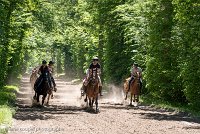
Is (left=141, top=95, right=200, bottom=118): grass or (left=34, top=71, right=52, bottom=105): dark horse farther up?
(left=34, top=71, right=52, bottom=105): dark horse

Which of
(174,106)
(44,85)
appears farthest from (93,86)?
(174,106)

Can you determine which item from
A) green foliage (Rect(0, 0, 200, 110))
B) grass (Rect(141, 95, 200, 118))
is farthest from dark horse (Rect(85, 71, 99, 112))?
green foliage (Rect(0, 0, 200, 110))

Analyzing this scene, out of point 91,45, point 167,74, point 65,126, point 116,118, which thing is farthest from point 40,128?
point 91,45

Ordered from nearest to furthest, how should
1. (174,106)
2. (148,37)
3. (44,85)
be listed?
(44,85) < (174,106) < (148,37)

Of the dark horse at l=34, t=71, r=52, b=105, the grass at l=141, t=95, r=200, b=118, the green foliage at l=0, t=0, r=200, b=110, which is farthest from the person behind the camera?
the dark horse at l=34, t=71, r=52, b=105

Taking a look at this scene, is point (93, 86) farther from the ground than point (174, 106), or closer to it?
farther from the ground

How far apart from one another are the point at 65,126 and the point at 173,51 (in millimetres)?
13200

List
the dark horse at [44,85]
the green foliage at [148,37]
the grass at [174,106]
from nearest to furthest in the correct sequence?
the grass at [174,106]
the green foliage at [148,37]
the dark horse at [44,85]

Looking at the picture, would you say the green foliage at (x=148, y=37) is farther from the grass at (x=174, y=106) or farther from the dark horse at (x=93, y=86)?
the dark horse at (x=93, y=86)

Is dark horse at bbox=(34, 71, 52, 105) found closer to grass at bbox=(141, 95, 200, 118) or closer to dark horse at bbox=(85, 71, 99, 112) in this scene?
dark horse at bbox=(85, 71, 99, 112)

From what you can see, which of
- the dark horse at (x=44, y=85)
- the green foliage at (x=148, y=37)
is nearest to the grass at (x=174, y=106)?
the green foliage at (x=148, y=37)

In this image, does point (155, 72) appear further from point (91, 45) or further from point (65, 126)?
point (91, 45)

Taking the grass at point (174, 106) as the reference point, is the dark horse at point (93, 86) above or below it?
above

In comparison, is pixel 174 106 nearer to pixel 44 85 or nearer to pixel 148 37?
pixel 148 37
